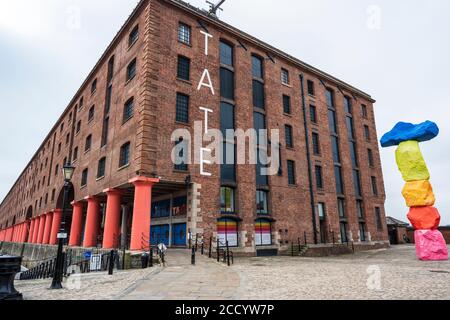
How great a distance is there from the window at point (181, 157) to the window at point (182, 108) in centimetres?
149

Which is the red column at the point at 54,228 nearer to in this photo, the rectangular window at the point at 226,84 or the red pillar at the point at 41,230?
the red pillar at the point at 41,230

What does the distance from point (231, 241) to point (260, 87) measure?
42.1 feet

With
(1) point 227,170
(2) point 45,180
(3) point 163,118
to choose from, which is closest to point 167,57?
(3) point 163,118

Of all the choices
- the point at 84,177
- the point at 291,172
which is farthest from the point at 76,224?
the point at 291,172

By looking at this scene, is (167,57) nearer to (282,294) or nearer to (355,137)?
(282,294)

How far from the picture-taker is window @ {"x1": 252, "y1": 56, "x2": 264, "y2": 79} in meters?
24.9

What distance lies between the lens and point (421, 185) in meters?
15.7

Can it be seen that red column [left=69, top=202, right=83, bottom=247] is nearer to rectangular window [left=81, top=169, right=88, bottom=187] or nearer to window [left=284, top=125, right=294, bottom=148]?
rectangular window [left=81, top=169, right=88, bottom=187]

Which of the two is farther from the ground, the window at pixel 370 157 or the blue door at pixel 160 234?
the window at pixel 370 157

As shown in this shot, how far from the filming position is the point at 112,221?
1891 centimetres

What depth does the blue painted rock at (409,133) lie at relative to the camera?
1566 cm

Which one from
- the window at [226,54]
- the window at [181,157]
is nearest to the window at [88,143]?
the window at [181,157]

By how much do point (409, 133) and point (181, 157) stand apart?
42.7 feet

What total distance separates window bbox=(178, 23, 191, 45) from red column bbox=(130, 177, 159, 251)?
413 inches
